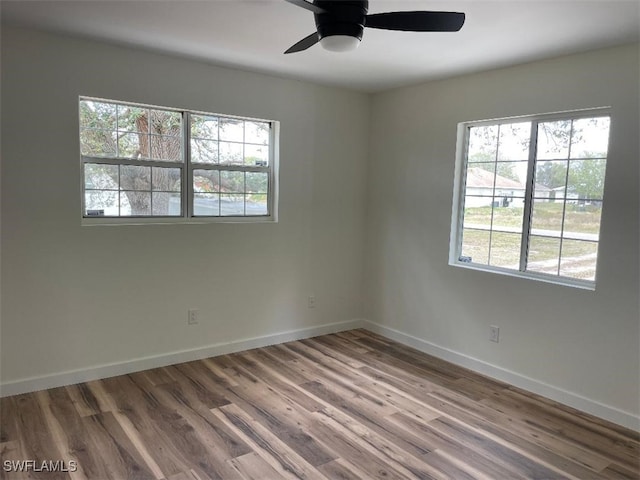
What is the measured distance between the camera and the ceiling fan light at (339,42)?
75.4 inches

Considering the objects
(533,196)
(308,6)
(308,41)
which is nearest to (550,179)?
(533,196)

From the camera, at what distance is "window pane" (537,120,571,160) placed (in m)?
3.17

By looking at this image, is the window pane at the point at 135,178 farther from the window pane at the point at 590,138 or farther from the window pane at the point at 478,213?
the window pane at the point at 590,138

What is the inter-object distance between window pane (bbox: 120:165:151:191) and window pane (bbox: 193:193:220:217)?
393mm

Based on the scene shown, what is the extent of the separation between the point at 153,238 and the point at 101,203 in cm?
44

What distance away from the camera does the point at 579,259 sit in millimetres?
3127

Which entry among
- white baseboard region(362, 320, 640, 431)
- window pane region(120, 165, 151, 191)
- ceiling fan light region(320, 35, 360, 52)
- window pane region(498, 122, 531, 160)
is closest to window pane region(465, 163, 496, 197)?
window pane region(498, 122, 531, 160)

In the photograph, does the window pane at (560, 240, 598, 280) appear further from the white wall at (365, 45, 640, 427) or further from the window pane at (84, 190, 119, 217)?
the window pane at (84, 190, 119, 217)

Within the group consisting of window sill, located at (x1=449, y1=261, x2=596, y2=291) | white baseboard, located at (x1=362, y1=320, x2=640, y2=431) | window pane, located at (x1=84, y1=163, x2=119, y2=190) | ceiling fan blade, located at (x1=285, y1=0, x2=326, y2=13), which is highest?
ceiling fan blade, located at (x1=285, y1=0, x2=326, y2=13)

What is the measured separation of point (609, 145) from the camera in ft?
9.47

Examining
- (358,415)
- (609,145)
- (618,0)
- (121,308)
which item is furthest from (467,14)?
(121,308)

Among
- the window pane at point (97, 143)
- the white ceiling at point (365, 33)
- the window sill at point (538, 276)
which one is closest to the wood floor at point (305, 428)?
the window sill at point (538, 276)

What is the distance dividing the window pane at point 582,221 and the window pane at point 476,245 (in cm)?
64

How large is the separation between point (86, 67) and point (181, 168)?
937 millimetres
